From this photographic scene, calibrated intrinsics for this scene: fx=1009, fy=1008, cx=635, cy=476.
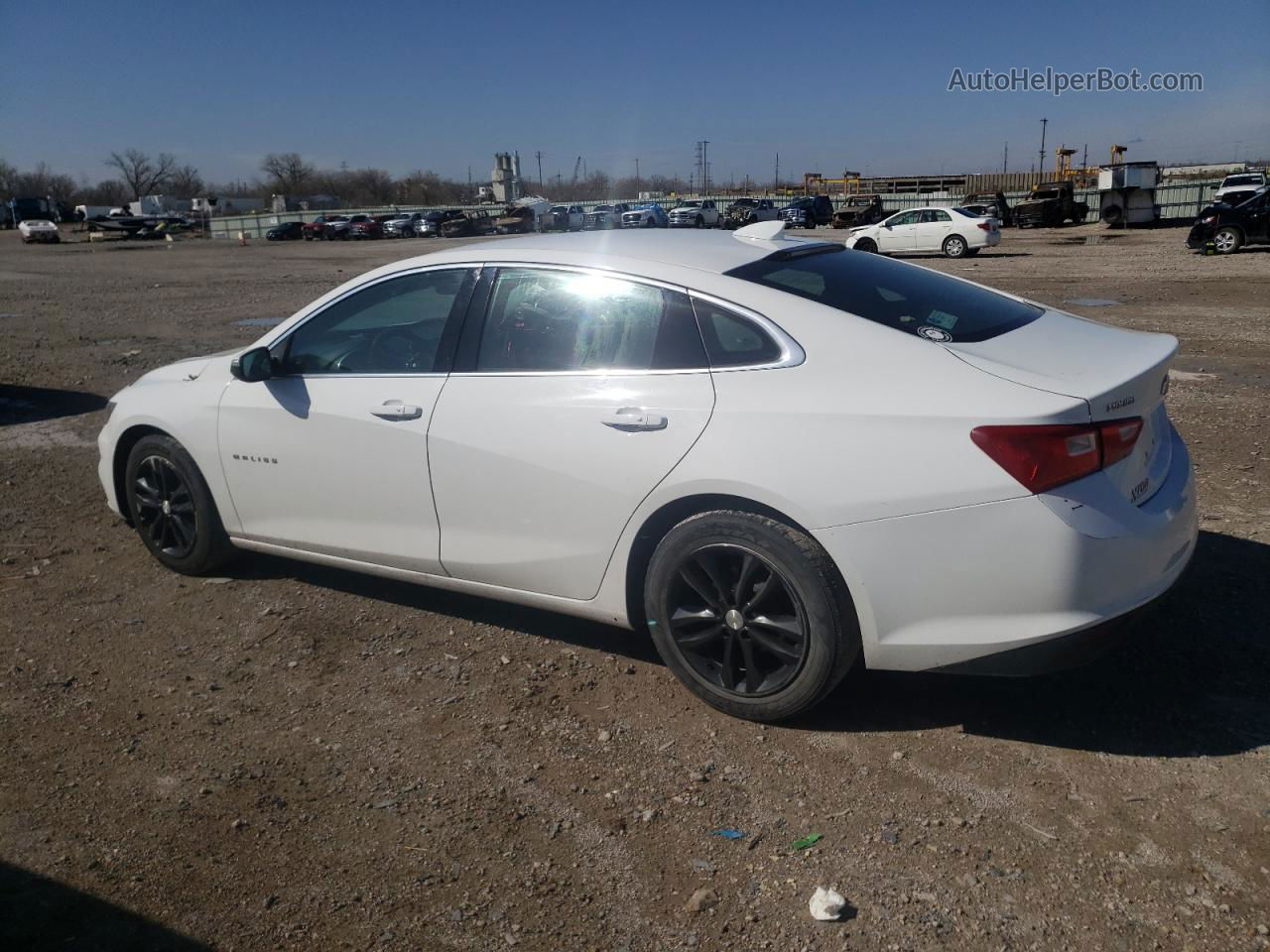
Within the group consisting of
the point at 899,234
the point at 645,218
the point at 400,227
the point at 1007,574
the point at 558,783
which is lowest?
the point at 558,783

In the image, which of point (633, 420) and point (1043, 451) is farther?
point (633, 420)

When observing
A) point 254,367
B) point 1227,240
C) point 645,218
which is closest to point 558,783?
point 254,367

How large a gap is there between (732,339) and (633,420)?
437 mm

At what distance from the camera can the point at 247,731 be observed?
3605 millimetres

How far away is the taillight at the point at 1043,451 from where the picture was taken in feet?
9.42

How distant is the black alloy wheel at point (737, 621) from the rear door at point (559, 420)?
0.33 metres

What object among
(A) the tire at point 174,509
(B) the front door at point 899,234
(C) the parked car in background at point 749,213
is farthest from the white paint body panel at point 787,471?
(C) the parked car in background at point 749,213

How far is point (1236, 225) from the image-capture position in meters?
24.1

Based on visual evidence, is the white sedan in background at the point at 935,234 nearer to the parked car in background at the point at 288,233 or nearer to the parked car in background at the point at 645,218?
the parked car in background at the point at 645,218

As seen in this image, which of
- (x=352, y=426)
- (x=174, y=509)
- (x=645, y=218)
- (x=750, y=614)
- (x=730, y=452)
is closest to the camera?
(x=730, y=452)

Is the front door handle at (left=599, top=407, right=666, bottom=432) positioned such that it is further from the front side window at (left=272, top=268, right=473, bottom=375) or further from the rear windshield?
the front side window at (left=272, top=268, right=473, bottom=375)

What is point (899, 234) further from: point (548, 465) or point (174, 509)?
point (548, 465)

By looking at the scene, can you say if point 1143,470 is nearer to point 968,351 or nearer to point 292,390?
point 968,351

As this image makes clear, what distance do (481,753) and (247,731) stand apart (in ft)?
2.93
